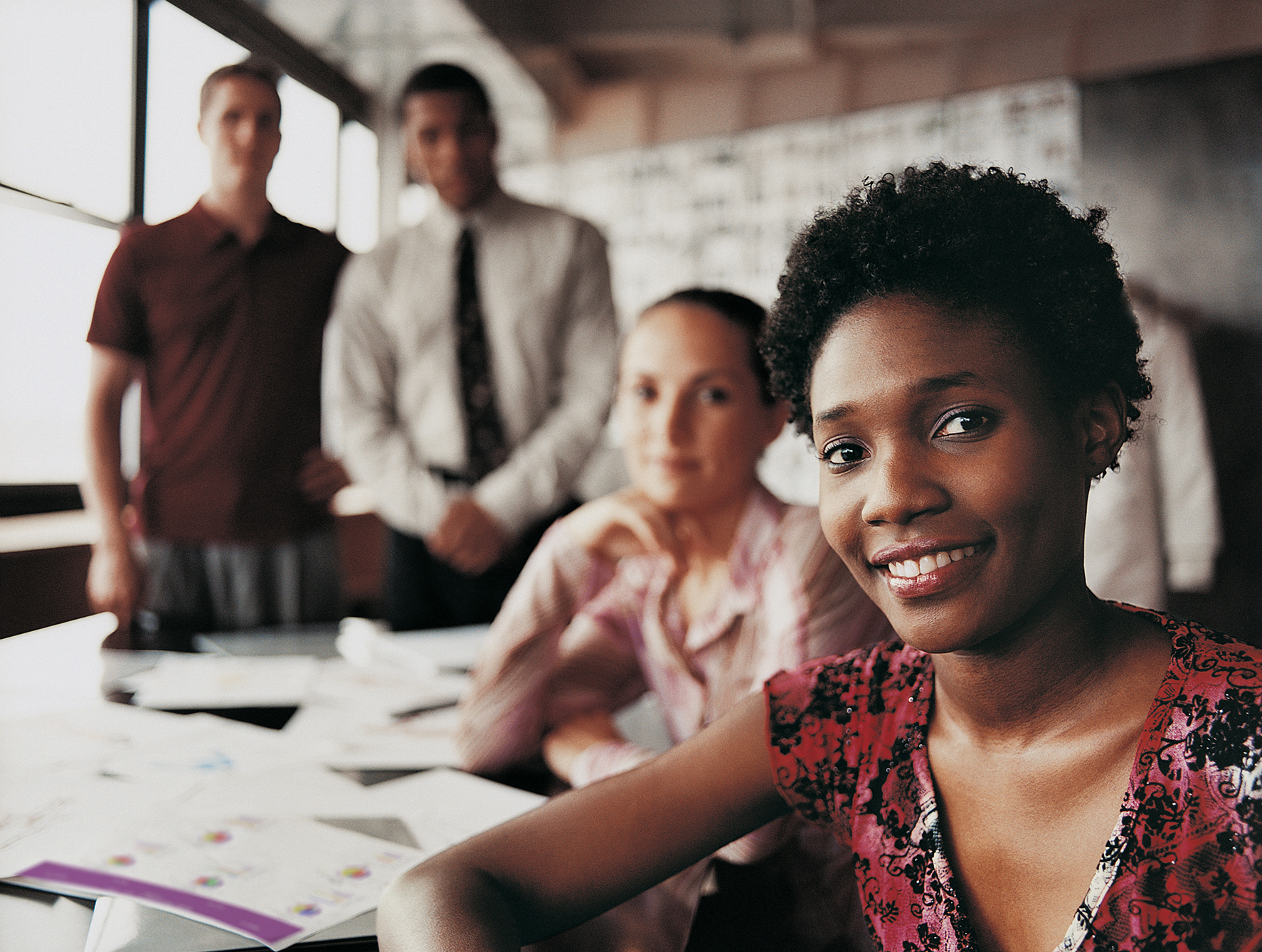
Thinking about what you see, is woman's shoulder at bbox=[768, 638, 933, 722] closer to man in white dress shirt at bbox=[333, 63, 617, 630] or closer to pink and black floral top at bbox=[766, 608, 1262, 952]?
pink and black floral top at bbox=[766, 608, 1262, 952]

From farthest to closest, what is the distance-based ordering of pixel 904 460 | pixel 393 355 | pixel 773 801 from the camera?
1. pixel 393 355
2. pixel 773 801
3. pixel 904 460

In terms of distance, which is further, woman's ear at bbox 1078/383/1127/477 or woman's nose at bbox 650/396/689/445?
woman's nose at bbox 650/396/689/445

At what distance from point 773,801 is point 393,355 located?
3.32ft

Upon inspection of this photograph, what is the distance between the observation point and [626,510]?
78 centimetres

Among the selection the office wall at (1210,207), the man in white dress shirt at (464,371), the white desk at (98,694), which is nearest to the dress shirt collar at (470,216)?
the man in white dress shirt at (464,371)

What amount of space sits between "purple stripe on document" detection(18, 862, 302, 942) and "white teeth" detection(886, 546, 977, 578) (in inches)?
14.2

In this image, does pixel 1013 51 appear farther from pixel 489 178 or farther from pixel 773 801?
pixel 773 801

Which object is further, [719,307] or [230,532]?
[230,532]

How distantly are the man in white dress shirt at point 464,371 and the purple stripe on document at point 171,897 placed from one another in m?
0.76

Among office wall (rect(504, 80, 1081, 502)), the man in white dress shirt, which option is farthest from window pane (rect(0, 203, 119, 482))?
office wall (rect(504, 80, 1081, 502))

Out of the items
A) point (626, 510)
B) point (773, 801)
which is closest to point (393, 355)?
point (626, 510)

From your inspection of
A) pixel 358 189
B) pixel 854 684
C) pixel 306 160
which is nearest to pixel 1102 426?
pixel 854 684

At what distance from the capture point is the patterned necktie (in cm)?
131

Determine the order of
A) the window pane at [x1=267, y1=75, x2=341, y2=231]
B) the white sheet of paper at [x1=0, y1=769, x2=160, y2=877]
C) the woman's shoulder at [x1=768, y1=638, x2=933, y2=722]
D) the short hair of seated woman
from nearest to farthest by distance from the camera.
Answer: the woman's shoulder at [x1=768, y1=638, x2=933, y2=722] < the white sheet of paper at [x1=0, y1=769, x2=160, y2=877] < the short hair of seated woman < the window pane at [x1=267, y1=75, x2=341, y2=231]
